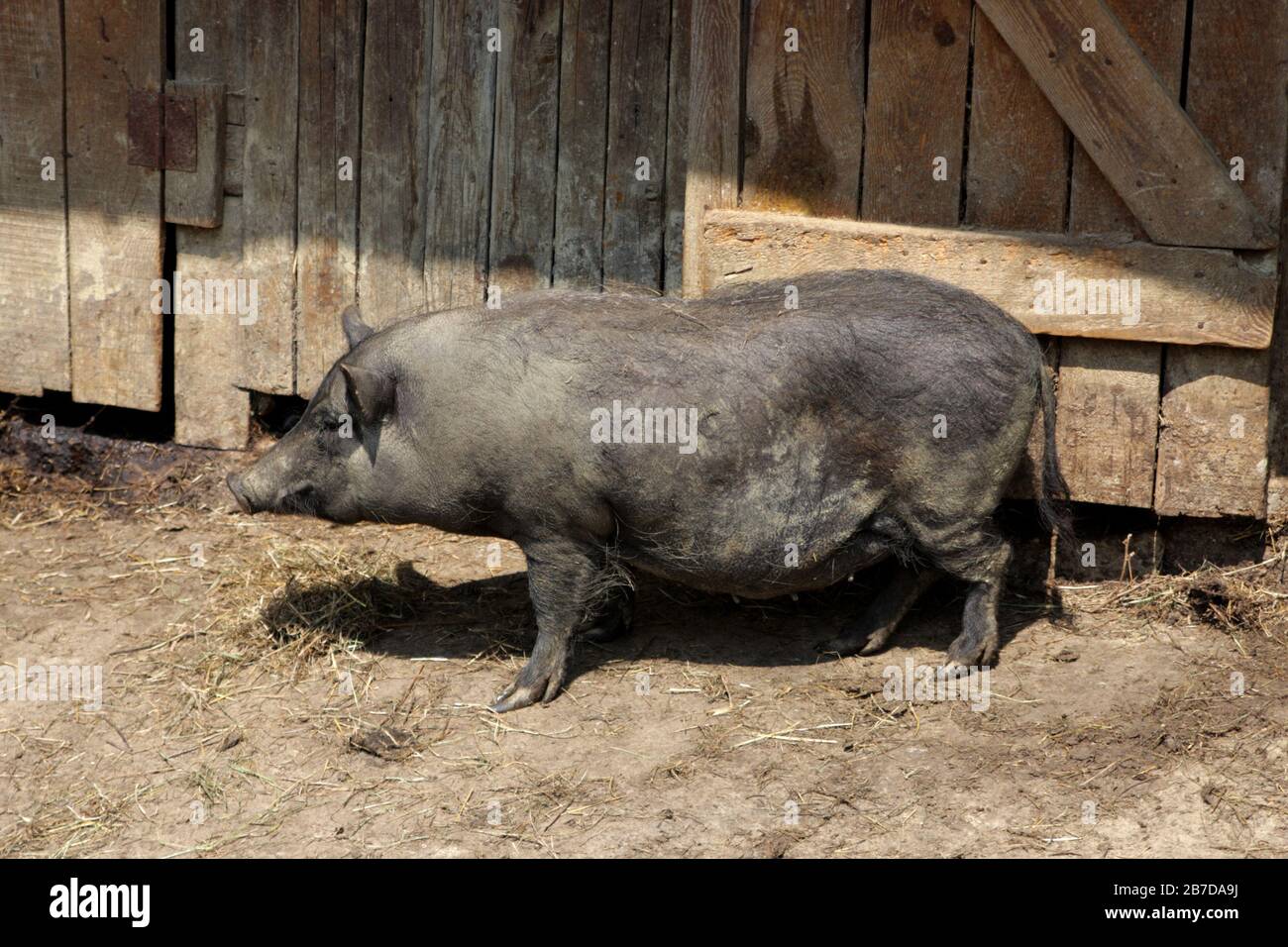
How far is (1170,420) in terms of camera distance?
5.58 m

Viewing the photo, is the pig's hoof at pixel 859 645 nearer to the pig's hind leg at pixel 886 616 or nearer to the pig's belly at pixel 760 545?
the pig's hind leg at pixel 886 616

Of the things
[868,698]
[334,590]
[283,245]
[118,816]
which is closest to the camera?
[118,816]

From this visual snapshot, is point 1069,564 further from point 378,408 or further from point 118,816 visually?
point 118,816

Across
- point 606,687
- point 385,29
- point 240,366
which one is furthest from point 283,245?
point 606,687

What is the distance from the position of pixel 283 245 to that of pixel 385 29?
1048mm

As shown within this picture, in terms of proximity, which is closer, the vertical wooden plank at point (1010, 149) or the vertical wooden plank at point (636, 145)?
the vertical wooden plank at point (1010, 149)

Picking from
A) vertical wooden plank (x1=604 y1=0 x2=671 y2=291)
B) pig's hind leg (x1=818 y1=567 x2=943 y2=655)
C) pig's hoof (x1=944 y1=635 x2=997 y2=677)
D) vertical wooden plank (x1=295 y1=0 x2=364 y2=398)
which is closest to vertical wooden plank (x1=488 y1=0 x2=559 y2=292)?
vertical wooden plank (x1=604 y1=0 x2=671 y2=291)

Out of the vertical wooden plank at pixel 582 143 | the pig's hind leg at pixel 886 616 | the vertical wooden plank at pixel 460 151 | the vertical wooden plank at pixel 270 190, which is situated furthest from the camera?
the vertical wooden plank at pixel 270 190

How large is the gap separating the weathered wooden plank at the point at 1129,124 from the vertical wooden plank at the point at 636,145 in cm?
134

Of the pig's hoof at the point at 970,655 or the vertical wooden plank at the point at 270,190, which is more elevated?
the vertical wooden plank at the point at 270,190

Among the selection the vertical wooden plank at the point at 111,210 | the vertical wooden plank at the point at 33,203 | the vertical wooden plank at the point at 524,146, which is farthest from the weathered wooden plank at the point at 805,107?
the vertical wooden plank at the point at 33,203

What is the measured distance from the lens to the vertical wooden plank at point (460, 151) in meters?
6.29

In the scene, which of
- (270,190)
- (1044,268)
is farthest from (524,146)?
(1044,268)

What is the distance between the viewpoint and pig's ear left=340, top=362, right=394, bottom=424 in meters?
5.33
